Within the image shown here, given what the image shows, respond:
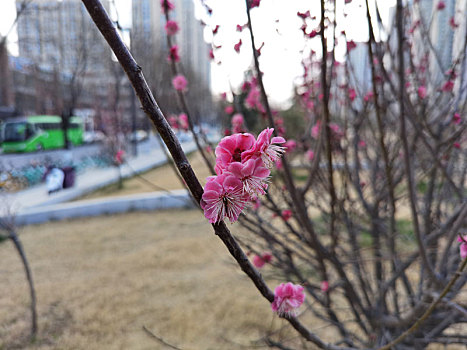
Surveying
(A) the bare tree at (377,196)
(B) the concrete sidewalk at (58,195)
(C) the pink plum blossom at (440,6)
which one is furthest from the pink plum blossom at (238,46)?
(B) the concrete sidewalk at (58,195)

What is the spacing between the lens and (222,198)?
53 centimetres

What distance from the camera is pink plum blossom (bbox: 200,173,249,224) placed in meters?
0.51

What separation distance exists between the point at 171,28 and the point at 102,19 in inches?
50.0

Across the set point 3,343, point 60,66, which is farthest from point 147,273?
point 60,66

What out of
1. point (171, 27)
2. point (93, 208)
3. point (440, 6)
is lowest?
point (93, 208)

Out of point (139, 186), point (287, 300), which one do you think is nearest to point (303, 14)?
point (287, 300)

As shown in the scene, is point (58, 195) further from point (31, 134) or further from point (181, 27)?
point (31, 134)

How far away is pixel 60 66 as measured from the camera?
14.6 metres

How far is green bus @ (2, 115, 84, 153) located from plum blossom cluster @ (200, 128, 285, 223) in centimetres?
1653

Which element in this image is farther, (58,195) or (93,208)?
(58,195)

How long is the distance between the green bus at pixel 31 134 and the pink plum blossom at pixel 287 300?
1634 cm

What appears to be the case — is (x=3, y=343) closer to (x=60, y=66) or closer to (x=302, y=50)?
(x=302, y=50)

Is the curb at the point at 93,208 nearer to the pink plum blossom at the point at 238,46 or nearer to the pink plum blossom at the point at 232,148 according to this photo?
the pink plum blossom at the point at 238,46

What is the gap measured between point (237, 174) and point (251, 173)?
2 centimetres
